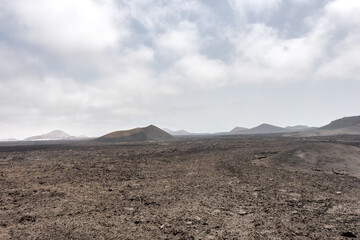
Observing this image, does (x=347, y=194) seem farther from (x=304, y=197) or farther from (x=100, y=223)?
(x=100, y=223)

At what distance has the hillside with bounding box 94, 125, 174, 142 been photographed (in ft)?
285

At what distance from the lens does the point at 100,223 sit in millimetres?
6691

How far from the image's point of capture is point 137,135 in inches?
3521

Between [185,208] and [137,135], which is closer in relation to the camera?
[185,208]

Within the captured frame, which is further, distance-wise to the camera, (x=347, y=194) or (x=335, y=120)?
(x=335, y=120)

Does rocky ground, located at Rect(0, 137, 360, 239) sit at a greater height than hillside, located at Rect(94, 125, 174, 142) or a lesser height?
lesser

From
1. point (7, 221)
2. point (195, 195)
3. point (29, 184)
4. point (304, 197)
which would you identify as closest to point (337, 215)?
point (304, 197)

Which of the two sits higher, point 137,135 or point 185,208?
point 137,135

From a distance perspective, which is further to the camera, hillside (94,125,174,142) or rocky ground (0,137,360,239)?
hillside (94,125,174,142)

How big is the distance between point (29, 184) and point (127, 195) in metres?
6.75

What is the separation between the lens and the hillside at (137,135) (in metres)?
86.9

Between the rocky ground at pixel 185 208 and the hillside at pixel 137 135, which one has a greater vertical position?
the hillside at pixel 137 135

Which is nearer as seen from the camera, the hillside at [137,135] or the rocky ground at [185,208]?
the rocky ground at [185,208]

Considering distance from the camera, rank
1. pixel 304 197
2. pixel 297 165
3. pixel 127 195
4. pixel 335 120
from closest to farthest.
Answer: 1. pixel 304 197
2. pixel 127 195
3. pixel 297 165
4. pixel 335 120
